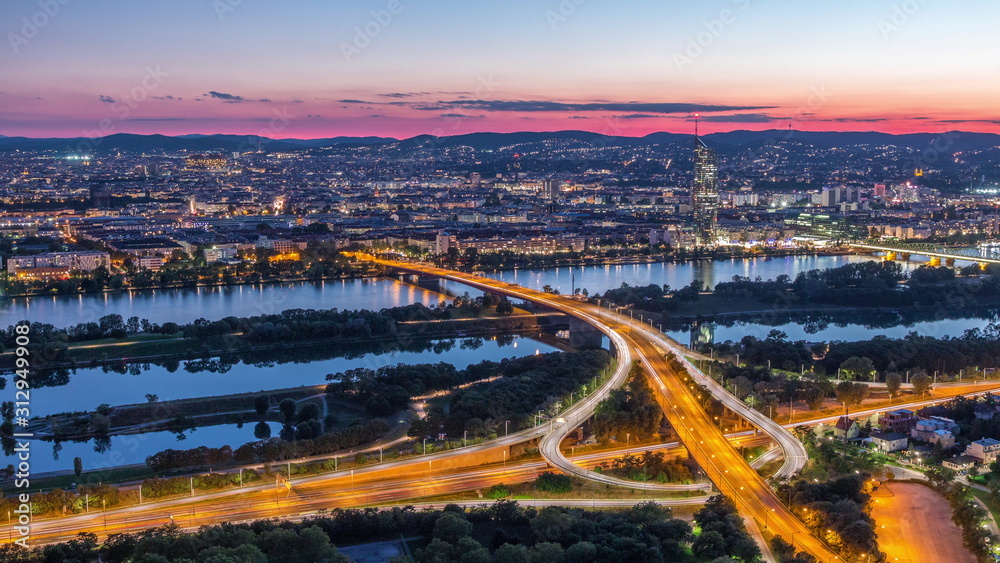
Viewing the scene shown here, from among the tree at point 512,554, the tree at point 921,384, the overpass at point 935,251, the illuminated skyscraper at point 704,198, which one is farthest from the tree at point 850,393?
the illuminated skyscraper at point 704,198

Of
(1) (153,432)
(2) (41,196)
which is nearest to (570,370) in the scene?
(1) (153,432)

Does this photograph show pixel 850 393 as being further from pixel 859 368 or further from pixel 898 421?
→ pixel 859 368

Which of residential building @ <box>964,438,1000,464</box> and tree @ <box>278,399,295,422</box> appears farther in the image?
tree @ <box>278,399,295,422</box>

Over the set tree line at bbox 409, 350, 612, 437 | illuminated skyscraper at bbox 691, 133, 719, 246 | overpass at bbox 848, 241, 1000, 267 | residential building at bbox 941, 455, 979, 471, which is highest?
illuminated skyscraper at bbox 691, 133, 719, 246

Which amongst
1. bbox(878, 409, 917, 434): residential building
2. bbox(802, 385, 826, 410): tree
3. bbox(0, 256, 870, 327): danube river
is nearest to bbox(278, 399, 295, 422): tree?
bbox(802, 385, 826, 410): tree

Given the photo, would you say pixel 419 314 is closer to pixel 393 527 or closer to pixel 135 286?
pixel 135 286

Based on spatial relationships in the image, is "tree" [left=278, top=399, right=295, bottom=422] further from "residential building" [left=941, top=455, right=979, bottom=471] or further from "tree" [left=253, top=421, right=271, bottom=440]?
"residential building" [left=941, top=455, right=979, bottom=471]

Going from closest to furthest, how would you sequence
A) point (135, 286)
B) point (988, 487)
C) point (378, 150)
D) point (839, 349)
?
1. point (988, 487)
2. point (839, 349)
3. point (135, 286)
4. point (378, 150)
